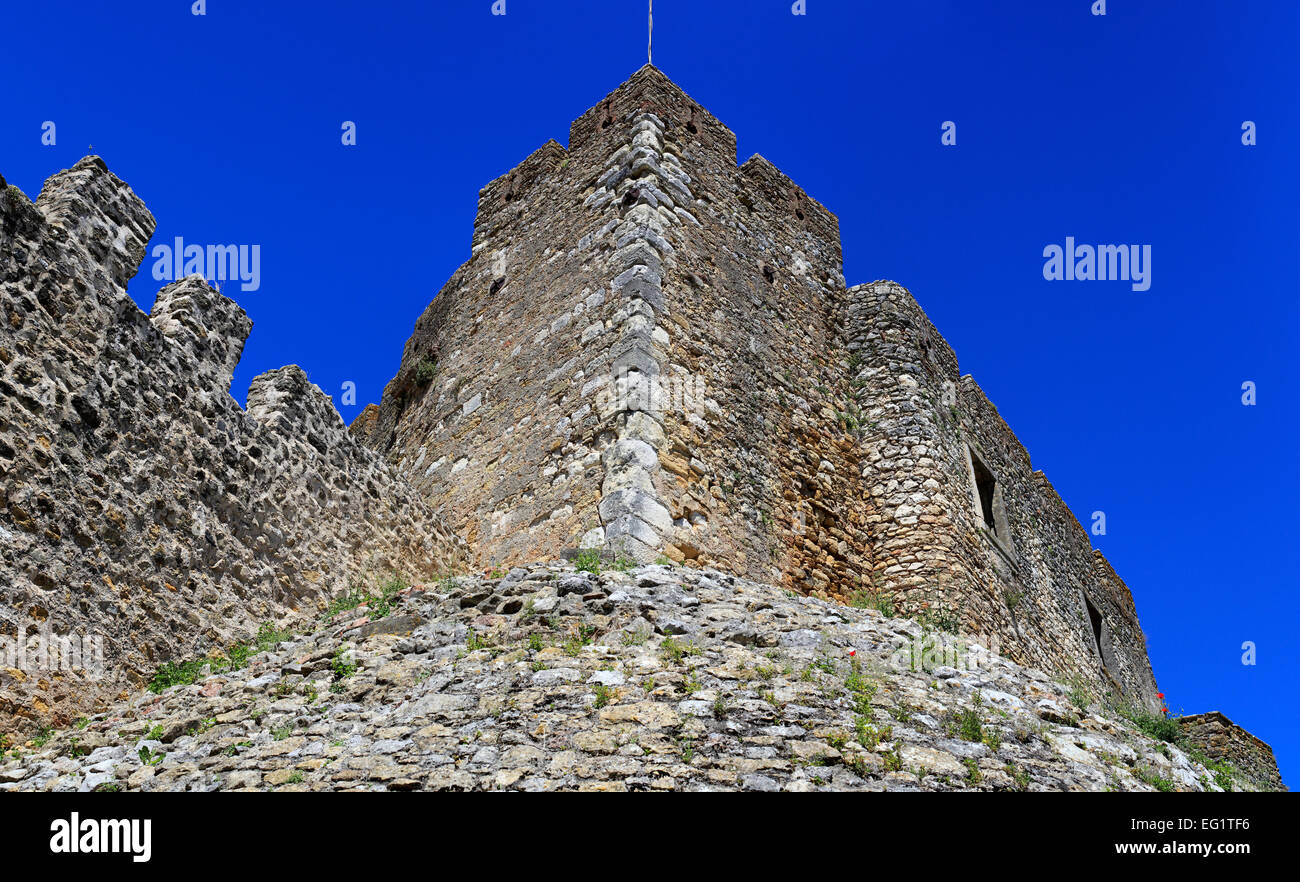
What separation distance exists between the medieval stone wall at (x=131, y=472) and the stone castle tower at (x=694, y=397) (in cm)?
166

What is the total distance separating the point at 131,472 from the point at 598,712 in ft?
10.8

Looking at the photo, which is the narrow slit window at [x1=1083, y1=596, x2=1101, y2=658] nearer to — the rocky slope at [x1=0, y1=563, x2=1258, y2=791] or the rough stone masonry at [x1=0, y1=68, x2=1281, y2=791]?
the rough stone masonry at [x1=0, y1=68, x2=1281, y2=791]

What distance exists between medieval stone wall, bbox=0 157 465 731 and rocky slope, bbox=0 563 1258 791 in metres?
0.38

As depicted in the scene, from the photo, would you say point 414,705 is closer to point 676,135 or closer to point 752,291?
point 752,291

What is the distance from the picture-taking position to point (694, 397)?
8.11 m

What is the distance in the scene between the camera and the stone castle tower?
7.68 meters

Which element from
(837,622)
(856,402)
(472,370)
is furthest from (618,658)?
(856,402)

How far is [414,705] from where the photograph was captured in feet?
15.1

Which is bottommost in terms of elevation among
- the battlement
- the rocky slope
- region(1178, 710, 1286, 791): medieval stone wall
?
region(1178, 710, 1286, 791): medieval stone wall
